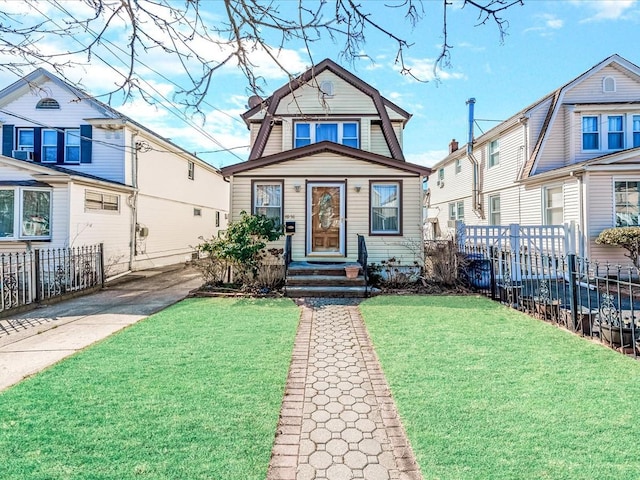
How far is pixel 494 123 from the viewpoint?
56.9 ft

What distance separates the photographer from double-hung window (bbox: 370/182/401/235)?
11.2m

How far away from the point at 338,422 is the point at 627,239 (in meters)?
11.7

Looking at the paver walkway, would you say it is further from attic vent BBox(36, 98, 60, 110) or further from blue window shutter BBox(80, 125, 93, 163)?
attic vent BBox(36, 98, 60, 110)

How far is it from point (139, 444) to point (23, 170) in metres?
11.9

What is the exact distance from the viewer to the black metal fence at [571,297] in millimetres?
4926

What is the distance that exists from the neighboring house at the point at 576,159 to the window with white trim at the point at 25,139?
19543mm

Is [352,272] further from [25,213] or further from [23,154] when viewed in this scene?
[23,154]

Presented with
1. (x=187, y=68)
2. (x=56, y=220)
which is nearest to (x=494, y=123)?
(x=187, y=68)

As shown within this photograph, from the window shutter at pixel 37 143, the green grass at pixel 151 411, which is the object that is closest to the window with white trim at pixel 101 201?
the window shutter at pixel 37 143

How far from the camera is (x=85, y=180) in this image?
1145cm

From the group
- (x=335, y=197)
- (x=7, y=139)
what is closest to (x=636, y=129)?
(x=335, y=197)

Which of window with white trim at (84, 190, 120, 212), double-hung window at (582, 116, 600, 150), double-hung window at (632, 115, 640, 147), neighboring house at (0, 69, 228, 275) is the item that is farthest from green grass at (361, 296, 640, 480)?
double-hung window at (632, 115, 640, 147)

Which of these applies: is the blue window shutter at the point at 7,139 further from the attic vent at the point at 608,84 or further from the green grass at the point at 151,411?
the attic vent at the point at 608,84

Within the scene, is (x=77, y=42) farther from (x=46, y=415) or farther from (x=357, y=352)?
(x=357, y=352)
